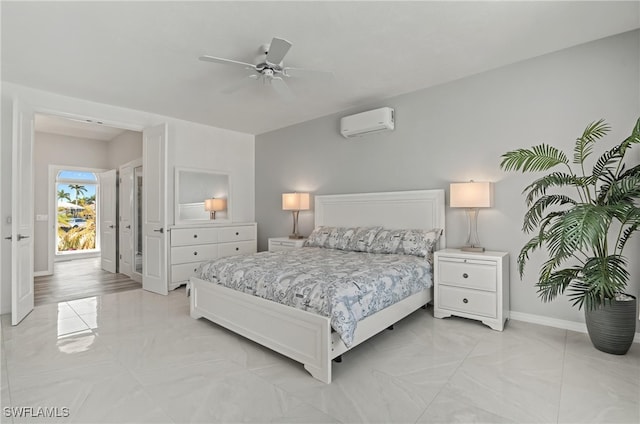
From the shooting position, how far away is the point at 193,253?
16.2ft

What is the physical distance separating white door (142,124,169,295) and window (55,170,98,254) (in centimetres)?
468

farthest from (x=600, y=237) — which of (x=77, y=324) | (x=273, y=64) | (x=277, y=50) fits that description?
(x=77, y=324)

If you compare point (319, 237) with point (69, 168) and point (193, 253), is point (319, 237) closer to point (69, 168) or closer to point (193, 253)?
point (193, 253)

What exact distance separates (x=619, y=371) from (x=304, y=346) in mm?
2220

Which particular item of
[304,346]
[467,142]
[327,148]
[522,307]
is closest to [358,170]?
[327,148]

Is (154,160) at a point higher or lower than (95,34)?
lower

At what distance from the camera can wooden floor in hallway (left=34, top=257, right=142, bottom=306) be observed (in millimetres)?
4449

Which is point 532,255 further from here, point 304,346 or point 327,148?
point 327,148

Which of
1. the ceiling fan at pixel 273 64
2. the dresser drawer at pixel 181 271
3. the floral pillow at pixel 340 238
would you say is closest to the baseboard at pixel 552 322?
the floral pillow at pixel 340 238

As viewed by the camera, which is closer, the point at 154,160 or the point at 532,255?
the point at 532,255

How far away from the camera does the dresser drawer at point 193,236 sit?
4.73 meters

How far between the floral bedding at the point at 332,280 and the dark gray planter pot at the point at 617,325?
4.59ft

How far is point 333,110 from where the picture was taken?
15.7 ft

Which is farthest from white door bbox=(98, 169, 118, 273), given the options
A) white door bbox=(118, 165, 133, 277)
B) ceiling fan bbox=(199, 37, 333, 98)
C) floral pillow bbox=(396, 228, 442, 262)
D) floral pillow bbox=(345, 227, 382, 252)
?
floral pillow bbox=(396, 228, 442, 262)
